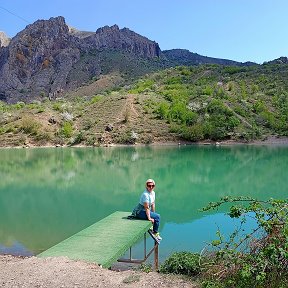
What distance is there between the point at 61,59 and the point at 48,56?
225 inches

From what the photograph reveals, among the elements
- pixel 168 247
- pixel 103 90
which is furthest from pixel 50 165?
pixel 103 90

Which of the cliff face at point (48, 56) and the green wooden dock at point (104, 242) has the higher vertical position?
the cliff face at point (48, 56)

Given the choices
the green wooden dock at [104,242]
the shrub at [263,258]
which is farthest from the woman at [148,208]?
the shrub at [263,258]

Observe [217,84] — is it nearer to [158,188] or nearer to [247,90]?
[247,90]

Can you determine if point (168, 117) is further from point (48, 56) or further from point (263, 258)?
point (48, 56)

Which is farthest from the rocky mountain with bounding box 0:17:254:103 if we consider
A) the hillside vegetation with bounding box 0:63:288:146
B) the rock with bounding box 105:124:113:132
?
the rock with bounding box 105:124:113:132

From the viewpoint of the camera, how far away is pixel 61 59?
113750mm

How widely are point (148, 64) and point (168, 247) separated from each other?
10234 centimetres

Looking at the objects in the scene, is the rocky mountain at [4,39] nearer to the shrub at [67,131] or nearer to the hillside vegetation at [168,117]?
the hillside vegetation at [168,117]

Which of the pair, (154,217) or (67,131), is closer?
(154,217)

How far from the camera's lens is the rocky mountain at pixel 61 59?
108 metres

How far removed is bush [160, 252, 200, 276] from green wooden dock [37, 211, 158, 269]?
102cm

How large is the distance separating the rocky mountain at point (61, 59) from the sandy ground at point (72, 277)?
9828cm

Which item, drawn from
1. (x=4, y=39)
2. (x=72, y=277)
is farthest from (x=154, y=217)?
(x=4, y=39)
